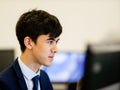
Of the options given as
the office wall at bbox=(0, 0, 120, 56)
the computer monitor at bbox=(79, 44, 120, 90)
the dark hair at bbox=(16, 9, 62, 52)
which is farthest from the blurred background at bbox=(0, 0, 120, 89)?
the computer monitor at bbox=(79, 44, 120, 90)

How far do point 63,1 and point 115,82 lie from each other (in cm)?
239

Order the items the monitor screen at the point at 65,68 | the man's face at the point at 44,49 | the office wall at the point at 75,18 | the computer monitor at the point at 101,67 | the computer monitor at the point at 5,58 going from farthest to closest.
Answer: the office wall at the point at 75,18 < the monitor screen at the point at 65,68 < the computer monitor at the point at 5,58 < the man's face at the point at 44,49 < the computer monitor at the point at 101,67

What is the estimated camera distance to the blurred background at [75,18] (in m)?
3.27

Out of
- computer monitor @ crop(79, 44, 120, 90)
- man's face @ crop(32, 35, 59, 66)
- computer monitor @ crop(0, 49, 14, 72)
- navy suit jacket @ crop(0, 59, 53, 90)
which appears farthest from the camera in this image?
computer monitor @ crop(0, 49, 14, 72)

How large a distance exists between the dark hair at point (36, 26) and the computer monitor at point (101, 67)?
0.67 metres

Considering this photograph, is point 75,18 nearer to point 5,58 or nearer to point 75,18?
point 75,18

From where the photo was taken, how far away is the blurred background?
10.7 ft

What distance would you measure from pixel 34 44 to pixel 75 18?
176 cm

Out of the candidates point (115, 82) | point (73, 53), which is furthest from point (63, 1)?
point (115, 82)

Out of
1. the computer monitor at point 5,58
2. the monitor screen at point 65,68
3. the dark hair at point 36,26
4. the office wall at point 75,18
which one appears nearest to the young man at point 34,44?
the dark hair at point 36,26

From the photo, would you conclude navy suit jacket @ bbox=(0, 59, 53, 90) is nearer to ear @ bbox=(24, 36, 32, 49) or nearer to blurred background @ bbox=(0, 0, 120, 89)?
ear @ bbox=(24, 36, 32, 49)

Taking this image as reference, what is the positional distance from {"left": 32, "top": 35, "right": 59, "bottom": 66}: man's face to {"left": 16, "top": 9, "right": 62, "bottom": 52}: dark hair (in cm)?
2

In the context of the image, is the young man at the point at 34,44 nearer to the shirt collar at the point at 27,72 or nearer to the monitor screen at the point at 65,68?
the shirt collar at the point at 27,72

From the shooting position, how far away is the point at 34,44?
1562 mm
